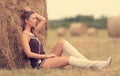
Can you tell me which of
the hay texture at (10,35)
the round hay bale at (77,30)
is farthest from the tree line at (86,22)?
the hay texture at (10,35)

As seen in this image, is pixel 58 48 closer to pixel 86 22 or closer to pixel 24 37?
pixel 24 37

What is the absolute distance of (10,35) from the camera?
8.27 metres

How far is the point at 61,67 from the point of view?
311 inches

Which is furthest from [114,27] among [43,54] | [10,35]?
[43,54]

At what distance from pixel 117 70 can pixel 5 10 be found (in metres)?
2.31

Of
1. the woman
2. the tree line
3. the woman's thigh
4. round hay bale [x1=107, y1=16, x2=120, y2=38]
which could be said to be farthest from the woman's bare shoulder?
the tree line

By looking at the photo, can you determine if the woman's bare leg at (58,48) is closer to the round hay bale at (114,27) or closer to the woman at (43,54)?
the woman at (43,54)

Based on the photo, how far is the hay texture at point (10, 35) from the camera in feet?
26.9

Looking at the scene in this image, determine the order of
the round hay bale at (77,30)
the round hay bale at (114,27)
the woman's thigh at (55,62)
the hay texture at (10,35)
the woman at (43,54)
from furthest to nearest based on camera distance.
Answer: the round hay bale at (77,30), the round hay bale at (114,27), the hay texture at (10,35), the woman's thigh at (55,62), the woman at (43,54)

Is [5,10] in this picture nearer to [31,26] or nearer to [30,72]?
[31,26]

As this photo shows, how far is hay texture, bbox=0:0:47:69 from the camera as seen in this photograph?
8.19 meters

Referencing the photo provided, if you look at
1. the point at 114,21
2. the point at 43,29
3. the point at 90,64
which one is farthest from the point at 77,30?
the point at 90,64

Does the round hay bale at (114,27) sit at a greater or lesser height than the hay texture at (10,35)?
lesser

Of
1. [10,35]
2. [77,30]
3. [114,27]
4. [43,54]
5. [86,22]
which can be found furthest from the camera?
[86,22]
